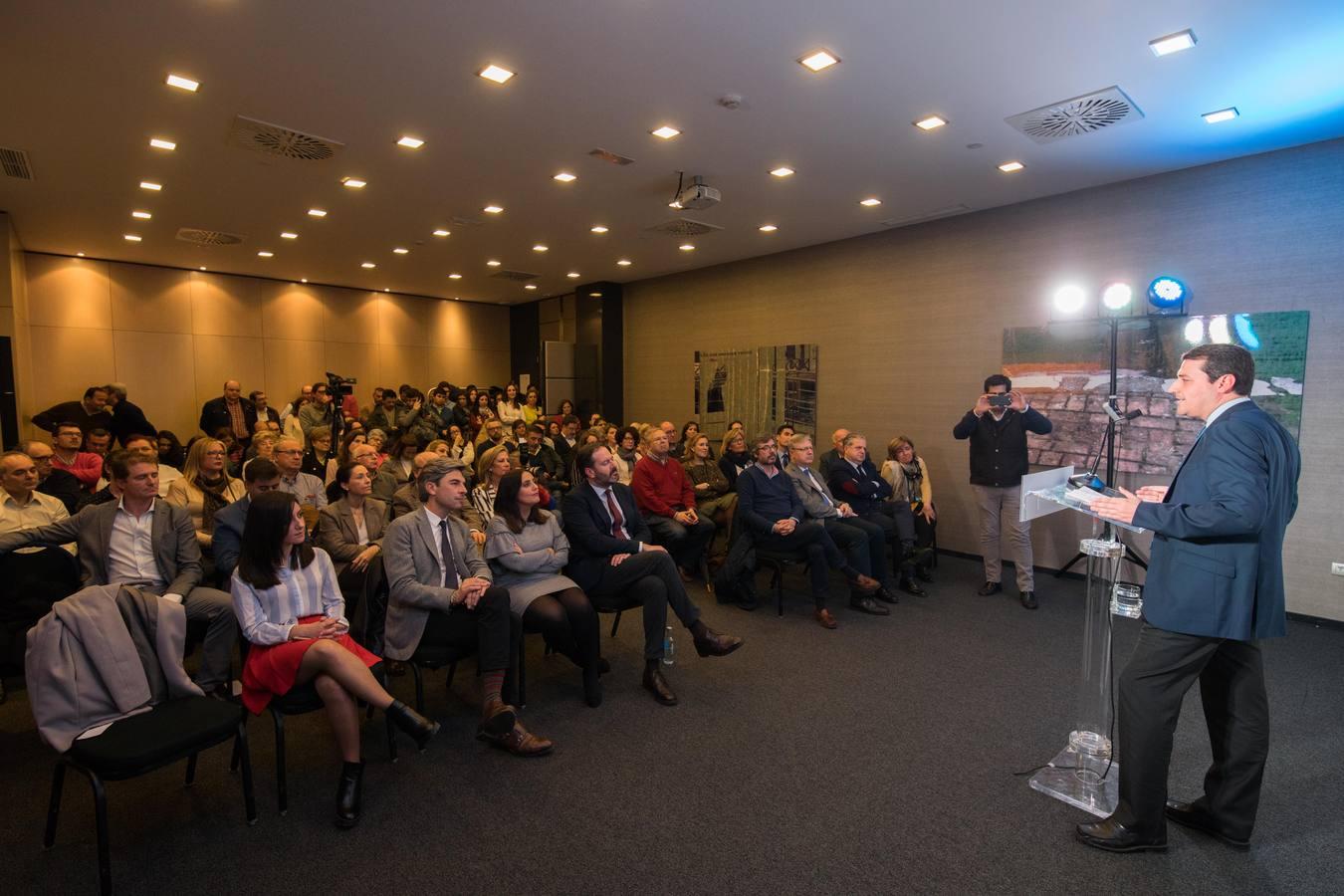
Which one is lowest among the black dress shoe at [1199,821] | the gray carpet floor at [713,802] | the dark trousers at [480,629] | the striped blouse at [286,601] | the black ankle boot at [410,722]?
the gray carpet floor at [713,802]

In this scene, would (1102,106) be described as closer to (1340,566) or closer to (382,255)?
(1340,566)

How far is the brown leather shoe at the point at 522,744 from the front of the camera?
9.53ft

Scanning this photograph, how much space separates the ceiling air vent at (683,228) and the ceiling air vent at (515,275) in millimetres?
3132

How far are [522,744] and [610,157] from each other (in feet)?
12.9

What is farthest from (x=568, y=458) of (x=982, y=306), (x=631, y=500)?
(x=982, y=306)

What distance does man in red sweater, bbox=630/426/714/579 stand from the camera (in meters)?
5.28

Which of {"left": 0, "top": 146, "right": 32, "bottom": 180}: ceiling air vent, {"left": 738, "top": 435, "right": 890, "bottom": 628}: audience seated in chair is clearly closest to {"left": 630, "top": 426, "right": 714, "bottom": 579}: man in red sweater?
{"left": 738, "top": 435, "right": 890, "bottom": 628}: audience seated in chair

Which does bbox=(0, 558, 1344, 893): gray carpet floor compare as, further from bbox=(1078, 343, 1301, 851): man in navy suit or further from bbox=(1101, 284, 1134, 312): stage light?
bbox=(1101, 284, 1134, 312): stage light

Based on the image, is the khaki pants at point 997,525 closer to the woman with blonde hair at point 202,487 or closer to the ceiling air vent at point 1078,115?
the ceiling air vent at point 1078,115

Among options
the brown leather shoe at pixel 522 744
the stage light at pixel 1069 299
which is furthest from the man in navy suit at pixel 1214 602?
the stage light at pixel 1069 299

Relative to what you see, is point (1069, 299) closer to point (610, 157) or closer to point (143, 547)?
point (610, 157)

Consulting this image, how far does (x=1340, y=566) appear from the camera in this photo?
181 inches

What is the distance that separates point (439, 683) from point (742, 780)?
1.82 metres

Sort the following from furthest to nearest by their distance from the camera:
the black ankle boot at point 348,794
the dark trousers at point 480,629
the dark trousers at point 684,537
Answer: the dark trousers at point 684,537 < the dark trousers at point 480,629 < the black ankle boot at point 348,794
